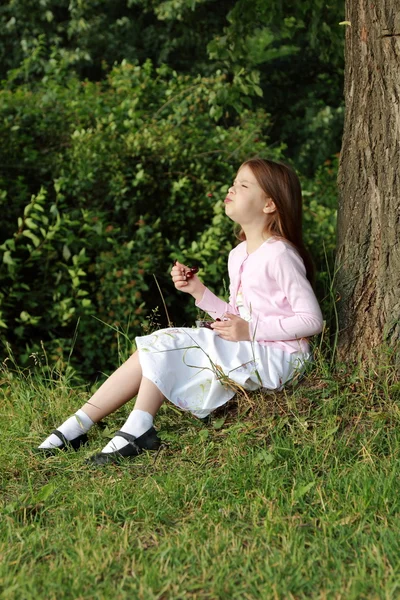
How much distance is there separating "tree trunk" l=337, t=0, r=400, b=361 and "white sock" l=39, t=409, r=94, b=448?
1.10 metres

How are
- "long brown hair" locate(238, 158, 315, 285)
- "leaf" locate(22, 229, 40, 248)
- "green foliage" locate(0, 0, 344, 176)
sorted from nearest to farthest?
"long brown hair" locate(238, 158, 315, 285)
"leaf" locate(22, 229, 40, 248)
"green foliage" locate(0, 0, 344, 176)

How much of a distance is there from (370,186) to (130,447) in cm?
147

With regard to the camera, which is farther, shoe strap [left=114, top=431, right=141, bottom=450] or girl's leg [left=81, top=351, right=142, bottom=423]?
girl's leg [left=81, top=351, right=142, bottom=423]

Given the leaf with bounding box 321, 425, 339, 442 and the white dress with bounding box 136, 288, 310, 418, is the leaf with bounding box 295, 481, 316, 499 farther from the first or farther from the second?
the white dress with bounding box 136, 288, 310, 418

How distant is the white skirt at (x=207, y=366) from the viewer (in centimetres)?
383

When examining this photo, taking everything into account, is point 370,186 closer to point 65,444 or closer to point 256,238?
point 256,238

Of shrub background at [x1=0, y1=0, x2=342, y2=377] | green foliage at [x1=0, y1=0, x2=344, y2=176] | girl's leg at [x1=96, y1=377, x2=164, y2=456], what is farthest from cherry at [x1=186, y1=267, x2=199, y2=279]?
green foliage at [x1=0, y1=0, x2=344, y2=176]

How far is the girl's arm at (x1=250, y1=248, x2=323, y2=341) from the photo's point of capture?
12.5ft

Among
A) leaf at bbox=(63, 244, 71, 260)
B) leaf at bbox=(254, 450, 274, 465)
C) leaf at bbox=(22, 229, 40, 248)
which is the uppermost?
leaf at bbox=(22, 229, 40, 248)

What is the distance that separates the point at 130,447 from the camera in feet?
12.3

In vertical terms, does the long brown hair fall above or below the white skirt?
above

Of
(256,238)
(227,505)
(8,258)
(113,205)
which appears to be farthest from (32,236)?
(227,505)

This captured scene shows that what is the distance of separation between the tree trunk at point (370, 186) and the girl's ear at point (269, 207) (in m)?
0.30

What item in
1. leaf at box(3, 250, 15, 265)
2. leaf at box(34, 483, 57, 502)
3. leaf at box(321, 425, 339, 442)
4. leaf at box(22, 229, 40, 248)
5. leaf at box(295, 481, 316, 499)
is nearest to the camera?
leaf at box(295, 481, 316, 499)
